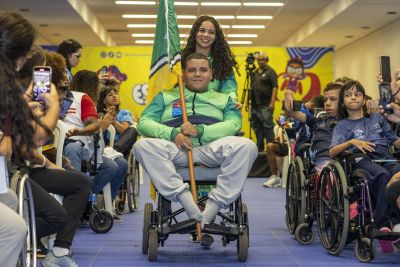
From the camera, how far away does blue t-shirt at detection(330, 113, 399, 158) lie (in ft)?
13.9

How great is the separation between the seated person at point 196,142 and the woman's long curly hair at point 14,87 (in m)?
1.42

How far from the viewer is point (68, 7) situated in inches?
511

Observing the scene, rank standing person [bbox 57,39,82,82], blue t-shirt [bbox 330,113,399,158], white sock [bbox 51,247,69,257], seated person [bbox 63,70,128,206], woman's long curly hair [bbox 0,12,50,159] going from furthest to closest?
standing person [bbox 57,39,82,82], seated person [bbox 63,70,128,206], blue t-shirt [bbox 330,113,399,158], white sock [bbox 51,247,69,257], woman's long curly hair [bbox 0,12,50,159]

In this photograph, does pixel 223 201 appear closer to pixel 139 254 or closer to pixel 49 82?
pixel 139 254

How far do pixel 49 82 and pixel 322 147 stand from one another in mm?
2539

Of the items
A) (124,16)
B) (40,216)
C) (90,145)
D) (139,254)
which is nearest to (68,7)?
(124,16)

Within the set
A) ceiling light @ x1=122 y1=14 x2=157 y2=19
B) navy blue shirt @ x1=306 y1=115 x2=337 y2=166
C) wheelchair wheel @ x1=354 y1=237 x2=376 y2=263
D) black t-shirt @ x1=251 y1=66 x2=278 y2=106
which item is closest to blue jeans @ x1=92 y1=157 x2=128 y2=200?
navy blue shirt @ x1=306 y1=115 x2=337 y2=166

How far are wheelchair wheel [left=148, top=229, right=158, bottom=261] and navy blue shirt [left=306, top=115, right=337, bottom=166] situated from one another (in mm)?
1416

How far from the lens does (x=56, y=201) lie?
3014 mm

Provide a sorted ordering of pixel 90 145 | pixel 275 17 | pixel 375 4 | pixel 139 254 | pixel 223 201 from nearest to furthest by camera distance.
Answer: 1. pixel 223 201
2. pixel 139 254
3. pixel 90 145
4. pixel 375 4
5. pixel 275 17

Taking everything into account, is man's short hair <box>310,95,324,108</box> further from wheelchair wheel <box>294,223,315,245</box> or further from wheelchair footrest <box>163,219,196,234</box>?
wheelchair footrest <box>163,219,196,234</box>

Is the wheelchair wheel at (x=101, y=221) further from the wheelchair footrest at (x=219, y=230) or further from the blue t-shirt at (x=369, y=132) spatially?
the blue t-shirt at (x=369, y=132)

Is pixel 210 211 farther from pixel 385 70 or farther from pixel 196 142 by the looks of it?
pixel 385 70

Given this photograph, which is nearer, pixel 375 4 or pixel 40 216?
pixel 40 216
